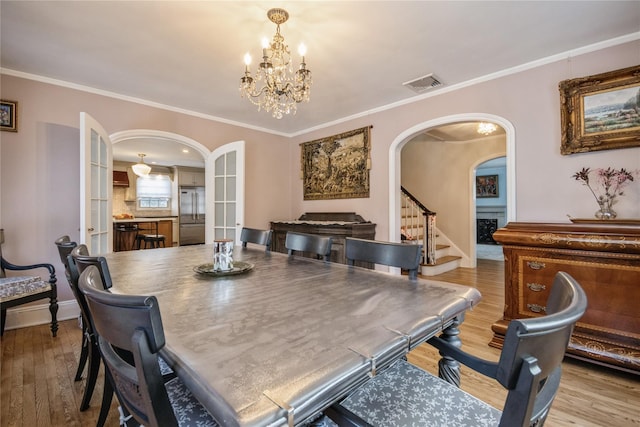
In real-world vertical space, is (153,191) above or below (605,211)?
above

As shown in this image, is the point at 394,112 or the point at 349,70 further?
the point at 394,112

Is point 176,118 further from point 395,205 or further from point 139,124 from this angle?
point 395,205

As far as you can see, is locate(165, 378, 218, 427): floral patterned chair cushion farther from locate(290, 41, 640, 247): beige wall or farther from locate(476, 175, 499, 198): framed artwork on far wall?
locate(476, 175, 499, 198): framed artwork on far wall

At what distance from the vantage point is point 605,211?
2.30 m

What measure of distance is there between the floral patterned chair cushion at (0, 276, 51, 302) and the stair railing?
5126mm

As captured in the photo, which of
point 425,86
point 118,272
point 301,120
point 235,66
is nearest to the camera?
point 118,272

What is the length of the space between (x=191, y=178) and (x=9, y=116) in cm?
603

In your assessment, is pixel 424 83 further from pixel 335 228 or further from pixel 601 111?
pixel 335 228

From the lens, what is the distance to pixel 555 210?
259 cm

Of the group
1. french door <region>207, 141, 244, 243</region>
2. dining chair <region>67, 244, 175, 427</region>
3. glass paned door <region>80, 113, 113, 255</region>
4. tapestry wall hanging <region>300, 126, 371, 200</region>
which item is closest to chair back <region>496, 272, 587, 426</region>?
dining chair <region>67, 244, 175, 427</region>

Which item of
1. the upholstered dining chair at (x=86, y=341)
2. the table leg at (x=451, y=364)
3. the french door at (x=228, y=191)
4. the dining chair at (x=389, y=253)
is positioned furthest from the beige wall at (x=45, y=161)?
the table leg at (x=451, y=364)

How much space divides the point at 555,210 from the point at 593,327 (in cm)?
104

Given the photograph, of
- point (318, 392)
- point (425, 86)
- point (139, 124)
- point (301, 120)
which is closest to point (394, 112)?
point (425, 86)

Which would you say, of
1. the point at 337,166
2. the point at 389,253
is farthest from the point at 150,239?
the point at 389,253
